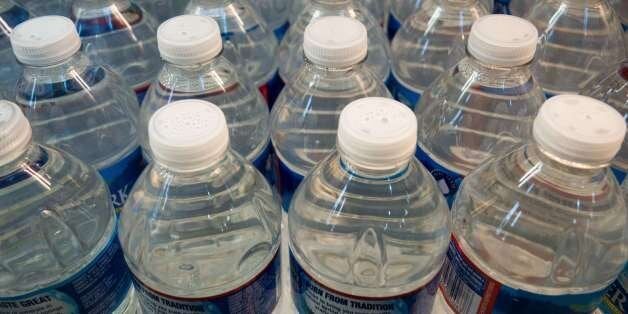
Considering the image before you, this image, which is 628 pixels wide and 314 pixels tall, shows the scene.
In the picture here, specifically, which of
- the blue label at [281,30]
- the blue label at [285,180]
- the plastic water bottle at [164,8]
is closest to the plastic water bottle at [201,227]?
the blue label at [285,180]

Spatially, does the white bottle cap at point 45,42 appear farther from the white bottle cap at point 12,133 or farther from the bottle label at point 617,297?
the bottle label at point 617,297

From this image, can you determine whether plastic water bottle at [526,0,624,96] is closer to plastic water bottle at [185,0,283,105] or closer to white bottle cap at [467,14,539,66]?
white bottle cap at [467,14,539,66]

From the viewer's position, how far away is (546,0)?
1111 millimetres

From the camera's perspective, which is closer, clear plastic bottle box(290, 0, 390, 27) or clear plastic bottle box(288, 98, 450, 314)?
clear plastic bottle box(288, 98, 450, 314)

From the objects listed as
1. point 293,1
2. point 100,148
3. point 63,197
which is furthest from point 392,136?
point 293,1

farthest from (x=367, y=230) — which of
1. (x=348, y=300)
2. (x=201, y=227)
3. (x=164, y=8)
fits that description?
(x=164, y=8)

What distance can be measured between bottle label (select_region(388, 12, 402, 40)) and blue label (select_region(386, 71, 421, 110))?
23 centimetres

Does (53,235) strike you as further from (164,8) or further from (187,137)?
(164,8)

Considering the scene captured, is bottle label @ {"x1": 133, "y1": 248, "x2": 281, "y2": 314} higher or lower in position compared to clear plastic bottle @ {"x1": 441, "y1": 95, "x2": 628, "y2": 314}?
lower

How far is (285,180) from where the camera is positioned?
36.7 inches

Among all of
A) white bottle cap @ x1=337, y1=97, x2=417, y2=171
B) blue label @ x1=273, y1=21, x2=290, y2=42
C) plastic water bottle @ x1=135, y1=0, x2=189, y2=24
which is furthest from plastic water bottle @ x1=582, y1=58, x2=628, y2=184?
plastic water bottle @ x1=135, y1=0, x2=189, y2=24

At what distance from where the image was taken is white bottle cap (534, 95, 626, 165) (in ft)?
1.98

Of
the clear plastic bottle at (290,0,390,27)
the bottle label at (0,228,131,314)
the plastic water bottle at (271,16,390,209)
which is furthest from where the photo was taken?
the clear plastic bottle at (290,0,390,27)

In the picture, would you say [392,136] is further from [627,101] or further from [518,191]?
[627,101]
